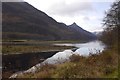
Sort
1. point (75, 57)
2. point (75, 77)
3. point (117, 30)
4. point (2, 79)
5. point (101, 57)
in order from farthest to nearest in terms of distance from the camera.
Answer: point (117, 30) < point (75, 57) < point (101, 57) < point (2, 79) < point (75, 77)

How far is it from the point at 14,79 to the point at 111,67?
5.46m

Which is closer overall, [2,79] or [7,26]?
[2,79]

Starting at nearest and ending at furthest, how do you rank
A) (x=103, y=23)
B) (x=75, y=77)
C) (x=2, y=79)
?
(x=75, y=77) → (x=2, y=79) → (x=103, y=23)

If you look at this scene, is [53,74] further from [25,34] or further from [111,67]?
[25,34]

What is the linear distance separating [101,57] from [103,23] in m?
33.6

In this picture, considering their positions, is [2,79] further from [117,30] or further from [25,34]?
[25,34]

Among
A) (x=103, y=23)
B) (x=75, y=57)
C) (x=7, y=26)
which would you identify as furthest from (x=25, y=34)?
(x=75, y=57)

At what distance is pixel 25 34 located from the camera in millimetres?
196625

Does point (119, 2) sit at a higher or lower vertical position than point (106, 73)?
higher

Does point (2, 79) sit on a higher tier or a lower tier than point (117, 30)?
lower

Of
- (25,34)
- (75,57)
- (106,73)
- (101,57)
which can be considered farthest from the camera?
(25,34)

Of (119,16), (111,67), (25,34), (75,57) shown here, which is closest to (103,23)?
(119,16)

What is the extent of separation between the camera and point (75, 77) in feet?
42.8

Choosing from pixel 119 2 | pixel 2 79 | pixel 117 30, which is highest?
pixel 119 2
